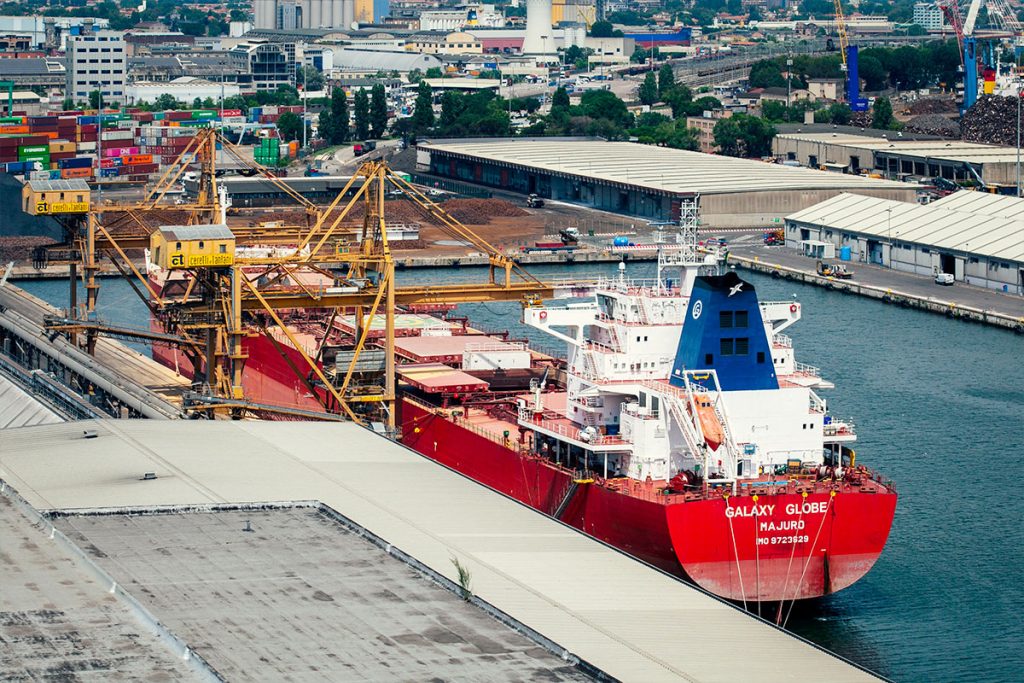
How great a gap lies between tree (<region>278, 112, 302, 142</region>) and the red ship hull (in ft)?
277

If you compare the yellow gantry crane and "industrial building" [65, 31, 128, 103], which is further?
"industrial building" [65, 31, 128, 103]

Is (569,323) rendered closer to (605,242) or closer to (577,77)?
(605,242)

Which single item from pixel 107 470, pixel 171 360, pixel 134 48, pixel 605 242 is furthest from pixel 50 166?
pixel 134 48

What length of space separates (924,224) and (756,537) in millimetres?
42623

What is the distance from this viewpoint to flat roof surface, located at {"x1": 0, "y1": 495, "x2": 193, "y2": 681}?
1997 cm

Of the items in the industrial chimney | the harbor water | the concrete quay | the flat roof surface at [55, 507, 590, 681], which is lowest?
the harbor water

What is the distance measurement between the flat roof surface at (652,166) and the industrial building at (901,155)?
239 inches

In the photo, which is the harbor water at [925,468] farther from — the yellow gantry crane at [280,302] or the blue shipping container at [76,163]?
the blue shipping container at [76,163]

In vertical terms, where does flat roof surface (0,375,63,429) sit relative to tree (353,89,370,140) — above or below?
below

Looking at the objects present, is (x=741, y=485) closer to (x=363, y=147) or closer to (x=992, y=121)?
(x=992, y=121)

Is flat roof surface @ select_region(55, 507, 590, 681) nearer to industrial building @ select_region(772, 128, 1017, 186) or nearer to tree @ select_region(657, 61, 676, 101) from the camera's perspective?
industrial building @ select_region(772, 128, 1017, 186)

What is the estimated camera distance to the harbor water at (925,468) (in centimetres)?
2938

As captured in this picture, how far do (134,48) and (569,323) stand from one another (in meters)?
146

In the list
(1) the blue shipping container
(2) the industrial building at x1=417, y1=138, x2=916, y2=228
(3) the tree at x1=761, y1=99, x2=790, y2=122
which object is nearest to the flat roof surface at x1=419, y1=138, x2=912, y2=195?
(2) the industrial building at x1=417, y1=138, x2=916, y2=228
